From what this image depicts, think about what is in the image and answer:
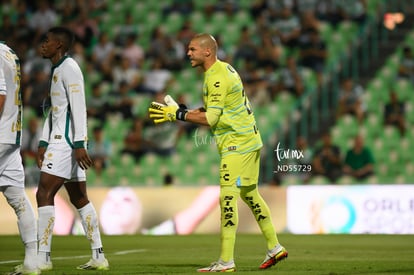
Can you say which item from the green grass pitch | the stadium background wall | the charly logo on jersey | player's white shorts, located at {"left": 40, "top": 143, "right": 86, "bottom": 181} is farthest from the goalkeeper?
the charly logo on jersey

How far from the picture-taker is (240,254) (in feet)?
39.3

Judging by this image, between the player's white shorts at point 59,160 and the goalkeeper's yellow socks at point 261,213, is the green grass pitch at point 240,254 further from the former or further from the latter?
the player's white shorts at point 59,160

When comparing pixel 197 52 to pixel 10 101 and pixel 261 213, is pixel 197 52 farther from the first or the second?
pixel 10 101

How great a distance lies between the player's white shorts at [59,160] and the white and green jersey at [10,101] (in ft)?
1.85

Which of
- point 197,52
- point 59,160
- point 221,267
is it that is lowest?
point 221,267

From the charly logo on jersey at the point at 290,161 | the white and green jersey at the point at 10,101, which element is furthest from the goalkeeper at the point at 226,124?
Result: the charly logo on jersey at the point at 290,161

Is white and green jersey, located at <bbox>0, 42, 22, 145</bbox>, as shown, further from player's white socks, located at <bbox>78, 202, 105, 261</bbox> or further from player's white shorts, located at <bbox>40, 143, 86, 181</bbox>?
player's white socks, located at <bbox>78, 202, 105, 261</bbox>

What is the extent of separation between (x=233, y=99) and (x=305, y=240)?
610cm

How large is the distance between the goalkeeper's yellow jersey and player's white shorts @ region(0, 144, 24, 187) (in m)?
1.85

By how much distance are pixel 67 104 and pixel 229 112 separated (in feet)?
5.07

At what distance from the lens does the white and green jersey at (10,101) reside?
8.45 meters

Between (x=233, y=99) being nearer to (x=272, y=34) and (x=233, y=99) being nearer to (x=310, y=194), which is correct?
(x=310, y=194)

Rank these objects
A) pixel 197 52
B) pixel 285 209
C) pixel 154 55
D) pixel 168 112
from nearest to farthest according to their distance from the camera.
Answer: pixel 168 112, pixel 197 52, pixel 285 209, pixel 154 55

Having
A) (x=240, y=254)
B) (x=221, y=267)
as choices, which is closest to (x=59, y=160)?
(x=221, y=267)
